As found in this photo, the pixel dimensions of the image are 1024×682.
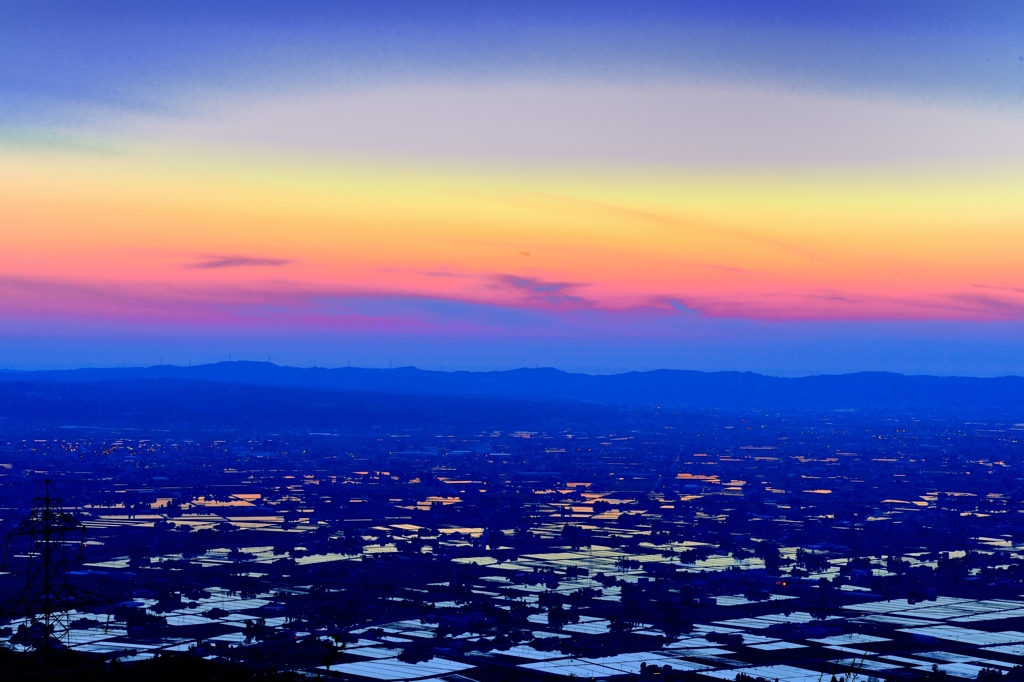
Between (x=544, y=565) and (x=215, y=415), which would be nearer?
(x=544, y=565)

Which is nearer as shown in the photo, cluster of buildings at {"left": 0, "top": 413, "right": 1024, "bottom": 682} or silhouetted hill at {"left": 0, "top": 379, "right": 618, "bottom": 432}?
cluster of buildings at {"left": 0, "top": 413, "right": 1024, "bottom": 682}

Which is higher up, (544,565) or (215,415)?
(215,415)

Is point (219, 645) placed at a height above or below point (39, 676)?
below

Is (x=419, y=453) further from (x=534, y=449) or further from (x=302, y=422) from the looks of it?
(x=302, y=422)

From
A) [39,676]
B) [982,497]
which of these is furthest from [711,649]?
[982,497]

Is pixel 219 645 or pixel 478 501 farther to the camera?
pixel 478 501

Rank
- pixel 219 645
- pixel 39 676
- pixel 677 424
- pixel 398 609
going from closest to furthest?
pixel 39 676
pixel 219 645
pixel 398 609
pixel 677 424

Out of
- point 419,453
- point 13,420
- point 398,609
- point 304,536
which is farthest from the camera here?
point 13,420

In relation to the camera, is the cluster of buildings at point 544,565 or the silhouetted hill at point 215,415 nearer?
the cluster of buildings at point 544,565

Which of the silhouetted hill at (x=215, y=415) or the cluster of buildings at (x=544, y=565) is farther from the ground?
the silhouetted hill at (x=215, y=415)

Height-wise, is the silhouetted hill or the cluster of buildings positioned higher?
the silhouetted hill
